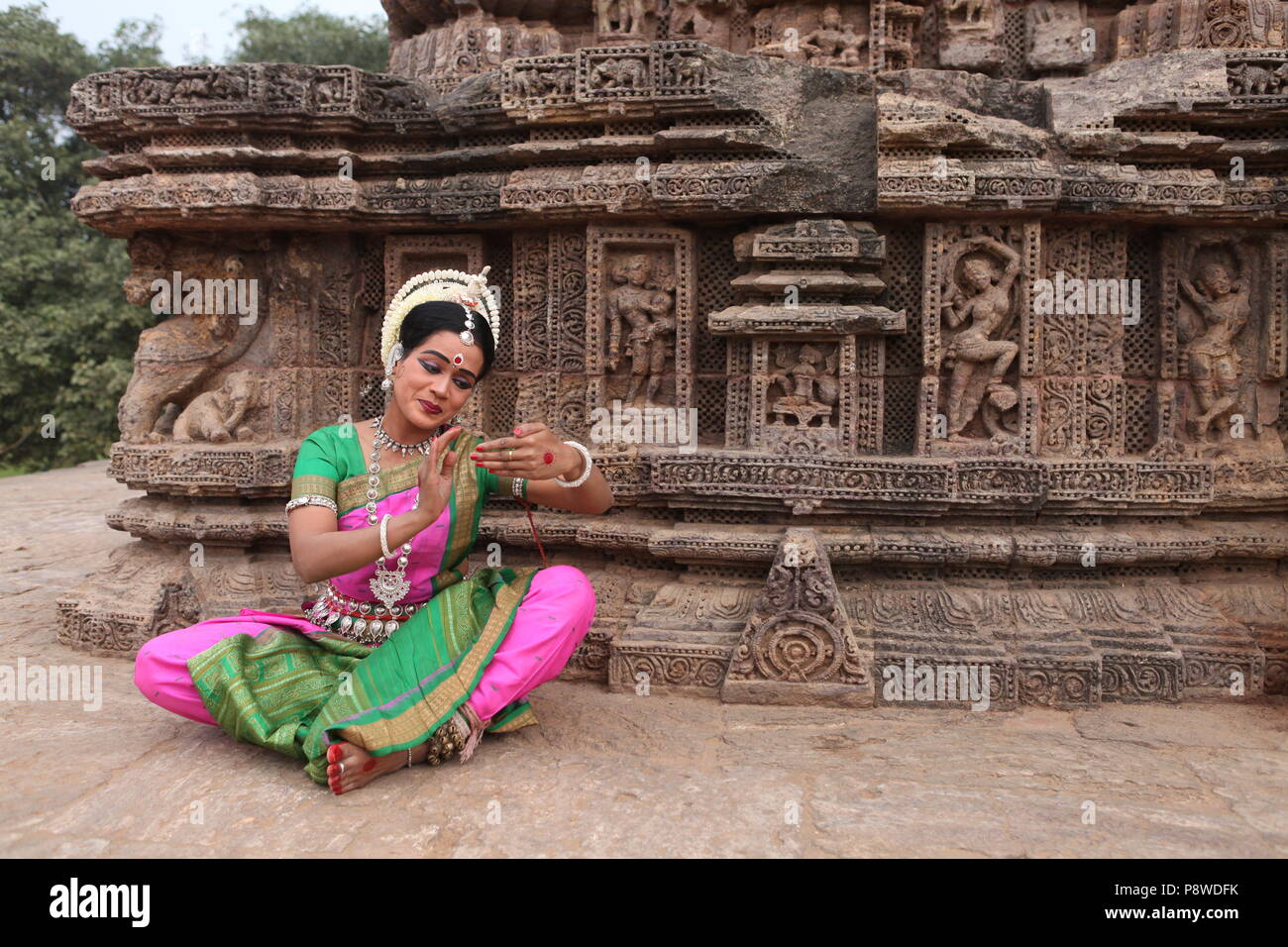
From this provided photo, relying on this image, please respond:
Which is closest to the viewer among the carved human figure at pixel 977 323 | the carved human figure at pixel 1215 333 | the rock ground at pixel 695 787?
the rock ground at pixel 695 787

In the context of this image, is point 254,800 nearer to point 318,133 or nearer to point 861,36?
point 318,133

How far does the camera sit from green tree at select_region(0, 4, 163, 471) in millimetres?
13297

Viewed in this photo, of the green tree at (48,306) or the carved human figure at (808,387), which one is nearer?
the carved human figure at (808,387)

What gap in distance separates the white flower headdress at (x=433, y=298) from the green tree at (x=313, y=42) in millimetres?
17815

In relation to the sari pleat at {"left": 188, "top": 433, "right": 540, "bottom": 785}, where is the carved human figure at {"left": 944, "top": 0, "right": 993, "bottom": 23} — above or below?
above

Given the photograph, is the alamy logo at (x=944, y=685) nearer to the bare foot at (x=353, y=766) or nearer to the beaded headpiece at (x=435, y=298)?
the bare foot at (x=353, y=766)

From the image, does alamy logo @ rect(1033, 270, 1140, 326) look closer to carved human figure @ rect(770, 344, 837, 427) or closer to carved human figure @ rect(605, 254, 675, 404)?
carved human figure @ rect(770, 344, 837, 427)

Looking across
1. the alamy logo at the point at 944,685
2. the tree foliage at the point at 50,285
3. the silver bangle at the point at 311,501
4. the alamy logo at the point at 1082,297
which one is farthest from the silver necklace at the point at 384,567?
the tree foliage at the point at 50,285

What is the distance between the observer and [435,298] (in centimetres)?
357

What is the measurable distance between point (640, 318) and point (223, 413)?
2.24m

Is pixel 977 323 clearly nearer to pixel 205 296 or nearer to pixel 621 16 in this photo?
pixel 621 16

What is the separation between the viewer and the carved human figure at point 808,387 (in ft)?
14.9

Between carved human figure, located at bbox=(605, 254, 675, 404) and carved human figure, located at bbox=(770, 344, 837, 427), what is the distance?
0.59 m

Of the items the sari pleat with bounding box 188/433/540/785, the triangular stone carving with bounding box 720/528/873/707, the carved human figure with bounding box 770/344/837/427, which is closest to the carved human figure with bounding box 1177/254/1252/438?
the carved human figure with bounding box 770/344/837/427
